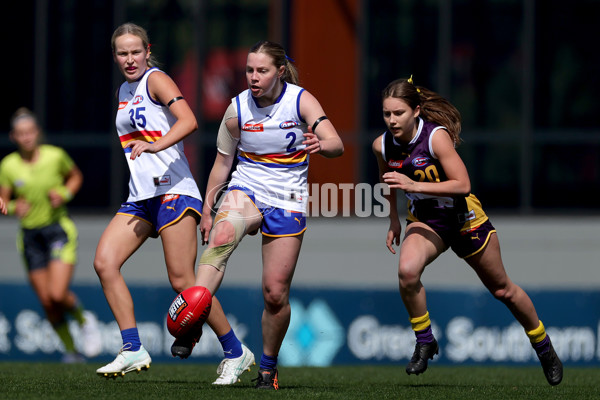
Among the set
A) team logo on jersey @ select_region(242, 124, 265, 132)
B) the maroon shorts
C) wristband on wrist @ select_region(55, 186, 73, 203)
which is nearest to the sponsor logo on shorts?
team logo on jersey @ select_region(242, 124, 265, 132)

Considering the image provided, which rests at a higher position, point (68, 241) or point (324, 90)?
point (324, 90)

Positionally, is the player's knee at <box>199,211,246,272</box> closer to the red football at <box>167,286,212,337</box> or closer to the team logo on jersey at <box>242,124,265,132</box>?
the red football at <box>167,286,212,337</box>

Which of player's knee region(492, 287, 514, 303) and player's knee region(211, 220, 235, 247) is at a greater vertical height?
player's knee region(211, 220, 235, 247)

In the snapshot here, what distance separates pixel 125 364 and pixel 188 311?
0.72 meters

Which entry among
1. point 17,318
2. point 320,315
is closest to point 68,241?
point 17,318

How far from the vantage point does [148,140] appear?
20.5 ft

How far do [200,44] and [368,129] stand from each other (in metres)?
2.76

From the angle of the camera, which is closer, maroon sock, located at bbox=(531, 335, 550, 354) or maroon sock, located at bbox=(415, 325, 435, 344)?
maroon sock, located at bbox=(415, 325, 435, 344)

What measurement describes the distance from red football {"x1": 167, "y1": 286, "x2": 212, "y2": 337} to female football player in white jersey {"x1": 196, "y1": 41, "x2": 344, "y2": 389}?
1.22ft

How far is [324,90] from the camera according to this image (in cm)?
1475

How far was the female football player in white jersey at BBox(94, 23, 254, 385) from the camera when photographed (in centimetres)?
613

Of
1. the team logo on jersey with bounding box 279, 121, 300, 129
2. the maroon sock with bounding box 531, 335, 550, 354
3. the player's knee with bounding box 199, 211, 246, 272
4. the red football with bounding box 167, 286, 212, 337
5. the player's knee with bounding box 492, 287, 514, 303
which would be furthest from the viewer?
the maroon sock with bounding box 531, 335, 550, 354

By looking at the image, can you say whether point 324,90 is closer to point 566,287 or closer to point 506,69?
point 506,69

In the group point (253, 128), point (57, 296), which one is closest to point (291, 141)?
point (253, 128)
